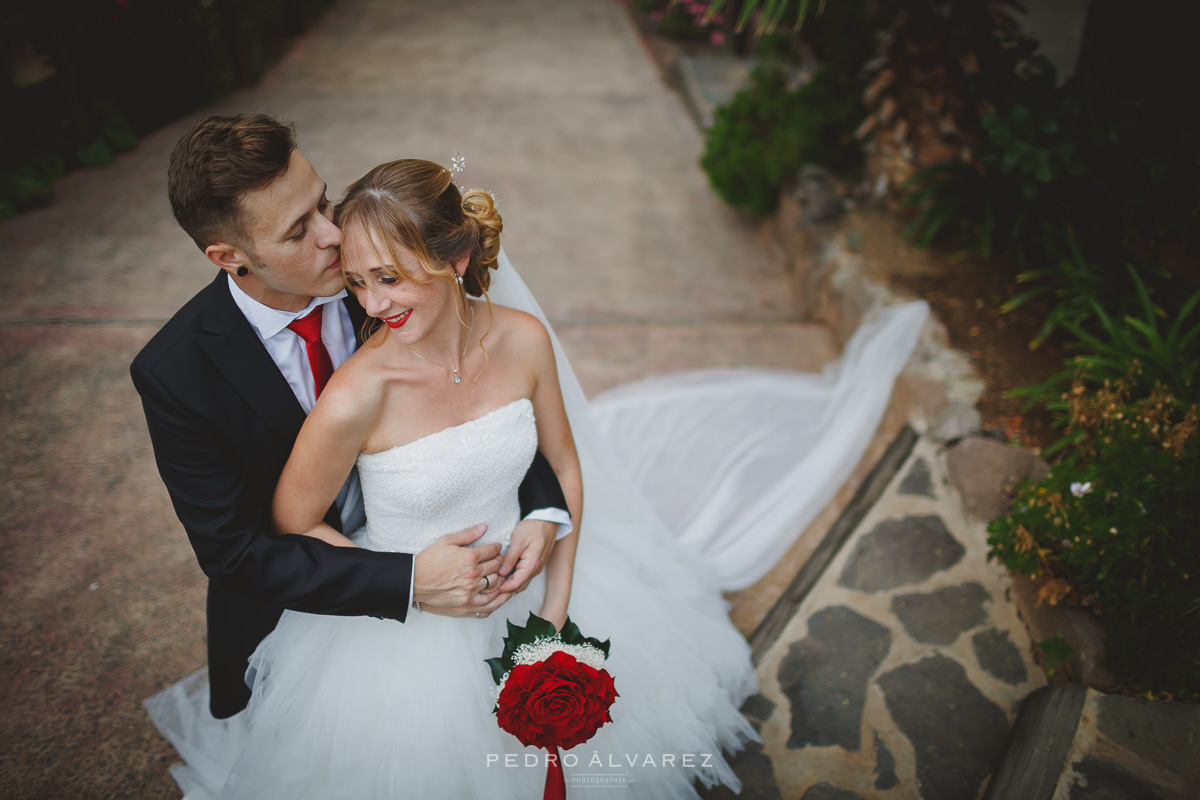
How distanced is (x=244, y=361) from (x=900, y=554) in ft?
7.71

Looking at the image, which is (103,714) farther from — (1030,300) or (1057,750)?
(1030,300)

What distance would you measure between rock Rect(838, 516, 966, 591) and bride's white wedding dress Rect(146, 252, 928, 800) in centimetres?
32

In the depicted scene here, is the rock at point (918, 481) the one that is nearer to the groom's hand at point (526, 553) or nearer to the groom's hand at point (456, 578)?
the groom's hand at point (526, 553)

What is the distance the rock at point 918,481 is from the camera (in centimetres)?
297

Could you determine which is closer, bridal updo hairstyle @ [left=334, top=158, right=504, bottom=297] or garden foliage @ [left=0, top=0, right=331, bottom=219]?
bridal updo hairstyle @ [left=334, top=158, right=504, bottom=297]

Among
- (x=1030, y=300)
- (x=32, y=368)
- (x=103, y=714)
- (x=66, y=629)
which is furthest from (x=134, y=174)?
(x=1030, y=300)

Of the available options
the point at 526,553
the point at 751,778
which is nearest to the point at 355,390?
the point at 526,553

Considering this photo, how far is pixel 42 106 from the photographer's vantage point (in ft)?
12.5

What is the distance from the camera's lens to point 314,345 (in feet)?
5.59

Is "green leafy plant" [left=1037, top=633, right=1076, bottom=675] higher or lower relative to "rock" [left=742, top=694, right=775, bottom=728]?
higher

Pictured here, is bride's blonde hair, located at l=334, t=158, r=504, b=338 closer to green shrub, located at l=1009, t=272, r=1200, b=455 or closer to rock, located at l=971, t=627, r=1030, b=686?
rock, located at l=971, t=627, r=1030, b=686

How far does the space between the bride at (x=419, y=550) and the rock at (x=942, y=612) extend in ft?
2.82

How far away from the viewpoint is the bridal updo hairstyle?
150 cm

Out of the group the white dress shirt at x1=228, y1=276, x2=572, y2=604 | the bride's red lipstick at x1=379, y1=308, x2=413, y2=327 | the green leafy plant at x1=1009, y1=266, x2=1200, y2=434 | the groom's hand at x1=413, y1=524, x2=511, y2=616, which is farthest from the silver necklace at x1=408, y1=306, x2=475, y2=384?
the green leafy plant at x1=1009, y1=266, x2=1200, y2=434
